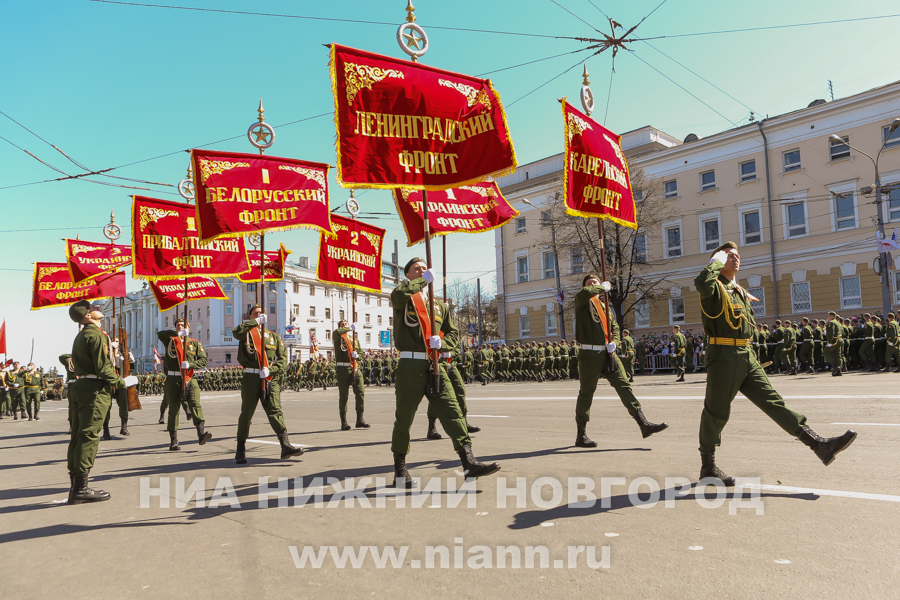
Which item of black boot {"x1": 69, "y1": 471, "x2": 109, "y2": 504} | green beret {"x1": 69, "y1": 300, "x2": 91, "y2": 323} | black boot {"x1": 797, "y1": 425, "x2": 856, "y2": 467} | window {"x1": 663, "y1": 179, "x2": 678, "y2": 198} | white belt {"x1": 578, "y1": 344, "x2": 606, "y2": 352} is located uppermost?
window {"x1": 663, "y1": 179, "x2": 678, "y2": 198}

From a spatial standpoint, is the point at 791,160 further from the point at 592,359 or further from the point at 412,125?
the point at 412,125

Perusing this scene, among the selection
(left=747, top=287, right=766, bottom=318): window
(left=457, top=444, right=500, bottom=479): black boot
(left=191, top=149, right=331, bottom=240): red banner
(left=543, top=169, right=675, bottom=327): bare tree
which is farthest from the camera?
A: (left=543, top=169, right=675, bottom=327): bare tree

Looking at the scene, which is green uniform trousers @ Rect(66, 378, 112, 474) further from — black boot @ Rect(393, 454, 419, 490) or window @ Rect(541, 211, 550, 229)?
window @ Rect(541, 211, 550, 229)

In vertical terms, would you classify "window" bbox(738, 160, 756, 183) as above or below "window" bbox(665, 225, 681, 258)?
above

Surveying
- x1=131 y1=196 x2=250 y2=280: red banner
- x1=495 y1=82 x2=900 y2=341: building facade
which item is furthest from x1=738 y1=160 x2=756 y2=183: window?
x1=131 y1=196 x2=250 y2=280: red banner

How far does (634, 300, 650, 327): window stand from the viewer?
39750mm

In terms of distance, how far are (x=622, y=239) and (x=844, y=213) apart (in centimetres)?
1091

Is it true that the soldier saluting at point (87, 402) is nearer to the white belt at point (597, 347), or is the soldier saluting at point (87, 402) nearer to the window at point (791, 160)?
the white belt at point (597, 347)

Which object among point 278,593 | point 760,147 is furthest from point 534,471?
point 760,147

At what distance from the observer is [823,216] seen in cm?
3316

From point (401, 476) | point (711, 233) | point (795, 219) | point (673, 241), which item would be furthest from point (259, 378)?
point (673, 241)

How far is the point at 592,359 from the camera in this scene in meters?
7.78

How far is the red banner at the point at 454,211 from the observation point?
1098 centimetres

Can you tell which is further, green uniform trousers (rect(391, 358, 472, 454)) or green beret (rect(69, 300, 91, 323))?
green beret (rect(69, 300, 91, 323))
